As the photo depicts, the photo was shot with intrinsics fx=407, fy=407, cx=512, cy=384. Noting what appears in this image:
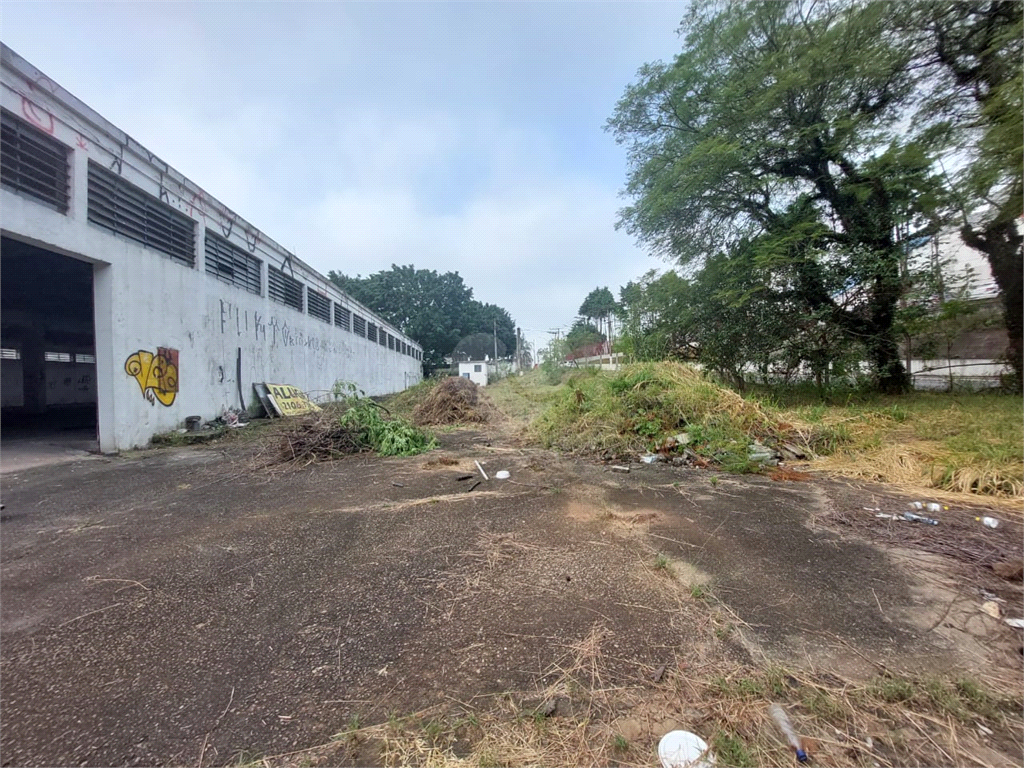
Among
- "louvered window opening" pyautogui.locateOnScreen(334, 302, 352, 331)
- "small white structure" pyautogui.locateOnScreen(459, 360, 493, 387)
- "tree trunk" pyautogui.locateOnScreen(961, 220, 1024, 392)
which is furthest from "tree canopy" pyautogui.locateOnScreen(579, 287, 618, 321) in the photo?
"tree trunk" pyautogui.locateOnScreen(961, 220, 1024, 392)

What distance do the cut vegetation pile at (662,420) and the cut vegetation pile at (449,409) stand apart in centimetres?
310

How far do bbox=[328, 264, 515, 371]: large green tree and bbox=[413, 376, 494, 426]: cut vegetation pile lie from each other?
997 inches

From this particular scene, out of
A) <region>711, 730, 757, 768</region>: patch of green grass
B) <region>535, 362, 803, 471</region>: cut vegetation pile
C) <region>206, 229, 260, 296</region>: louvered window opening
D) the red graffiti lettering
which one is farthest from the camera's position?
<region>206, 229, 260, 296</region>: louvered window opening

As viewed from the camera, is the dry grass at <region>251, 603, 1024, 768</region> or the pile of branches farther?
the pile of branches

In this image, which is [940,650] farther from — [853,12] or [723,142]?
[853,12]

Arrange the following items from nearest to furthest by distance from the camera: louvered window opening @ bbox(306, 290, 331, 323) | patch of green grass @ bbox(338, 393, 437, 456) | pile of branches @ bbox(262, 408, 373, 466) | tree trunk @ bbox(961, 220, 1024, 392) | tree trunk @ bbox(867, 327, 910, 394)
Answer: pile of branches @ bbox(262, 408, 373, 466) < patch of green grass @ bbox(338, 393, 437, 456) < tree trunk @ bbox(961, 220, 1024, 392) < tree trunk @ bbox(867, 327, 910, 394) < louvered window opening @ bbox(306, 290, 331, 323)

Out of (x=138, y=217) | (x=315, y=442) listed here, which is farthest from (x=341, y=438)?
(x=138, y=217)

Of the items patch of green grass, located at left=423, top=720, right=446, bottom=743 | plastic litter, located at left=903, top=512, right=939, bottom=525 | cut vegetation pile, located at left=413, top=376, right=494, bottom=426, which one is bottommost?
plastic litter, located at left=903, top=512, right=939, bottom=525

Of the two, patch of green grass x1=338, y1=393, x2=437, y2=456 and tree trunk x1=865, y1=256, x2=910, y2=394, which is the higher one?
tree trunk x1=865, y1=256, x2=910, y2=394

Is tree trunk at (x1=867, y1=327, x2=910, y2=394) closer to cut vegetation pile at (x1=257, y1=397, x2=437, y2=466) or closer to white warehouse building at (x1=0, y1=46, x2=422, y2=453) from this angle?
cut vegetation pile at (x1=257, y1=397, x2=437, y2=466)

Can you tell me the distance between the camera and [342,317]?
16.5 metres

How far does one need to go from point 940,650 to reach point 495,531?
7.83 ft

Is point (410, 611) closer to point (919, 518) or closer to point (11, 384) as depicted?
point (919, 518)

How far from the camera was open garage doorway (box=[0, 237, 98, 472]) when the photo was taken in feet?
22.5
